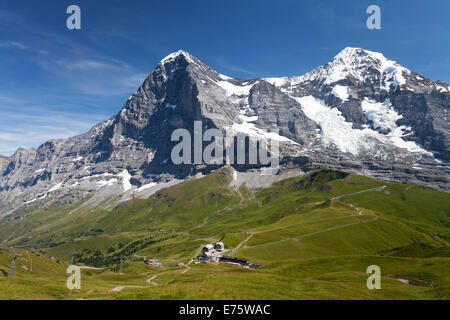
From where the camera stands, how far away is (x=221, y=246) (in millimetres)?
187125

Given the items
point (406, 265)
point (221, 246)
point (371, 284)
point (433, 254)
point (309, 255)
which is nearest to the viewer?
point (371, 284)

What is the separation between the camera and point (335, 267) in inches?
4496
